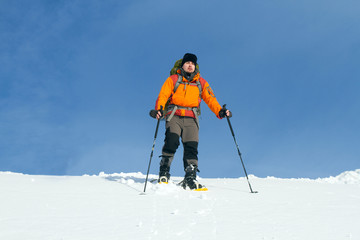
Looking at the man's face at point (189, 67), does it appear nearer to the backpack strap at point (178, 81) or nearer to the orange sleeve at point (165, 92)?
the backpack strap at point (178, 81)

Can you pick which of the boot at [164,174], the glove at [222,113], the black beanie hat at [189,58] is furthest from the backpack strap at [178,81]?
the boot at [164,174]

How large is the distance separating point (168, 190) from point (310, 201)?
2.34 m

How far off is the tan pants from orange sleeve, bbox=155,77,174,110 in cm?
42

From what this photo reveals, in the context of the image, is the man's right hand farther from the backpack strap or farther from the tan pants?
the backpack strap

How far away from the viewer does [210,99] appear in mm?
7301

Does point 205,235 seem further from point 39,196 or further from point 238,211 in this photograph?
point 39,196

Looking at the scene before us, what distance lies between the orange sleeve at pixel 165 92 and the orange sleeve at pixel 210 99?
0.86m

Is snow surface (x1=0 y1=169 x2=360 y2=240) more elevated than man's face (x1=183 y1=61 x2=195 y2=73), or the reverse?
man's face (x1=183 y1=61 x2=195 y2=73)

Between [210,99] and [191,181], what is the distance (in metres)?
1.97

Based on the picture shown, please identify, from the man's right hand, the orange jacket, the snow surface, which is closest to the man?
the orange jacket

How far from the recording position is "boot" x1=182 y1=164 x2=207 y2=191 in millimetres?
6242

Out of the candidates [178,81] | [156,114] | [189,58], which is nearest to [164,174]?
[156,114]

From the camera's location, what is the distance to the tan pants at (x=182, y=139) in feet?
22.2

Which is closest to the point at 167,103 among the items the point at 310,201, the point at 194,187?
the point at 194,187
